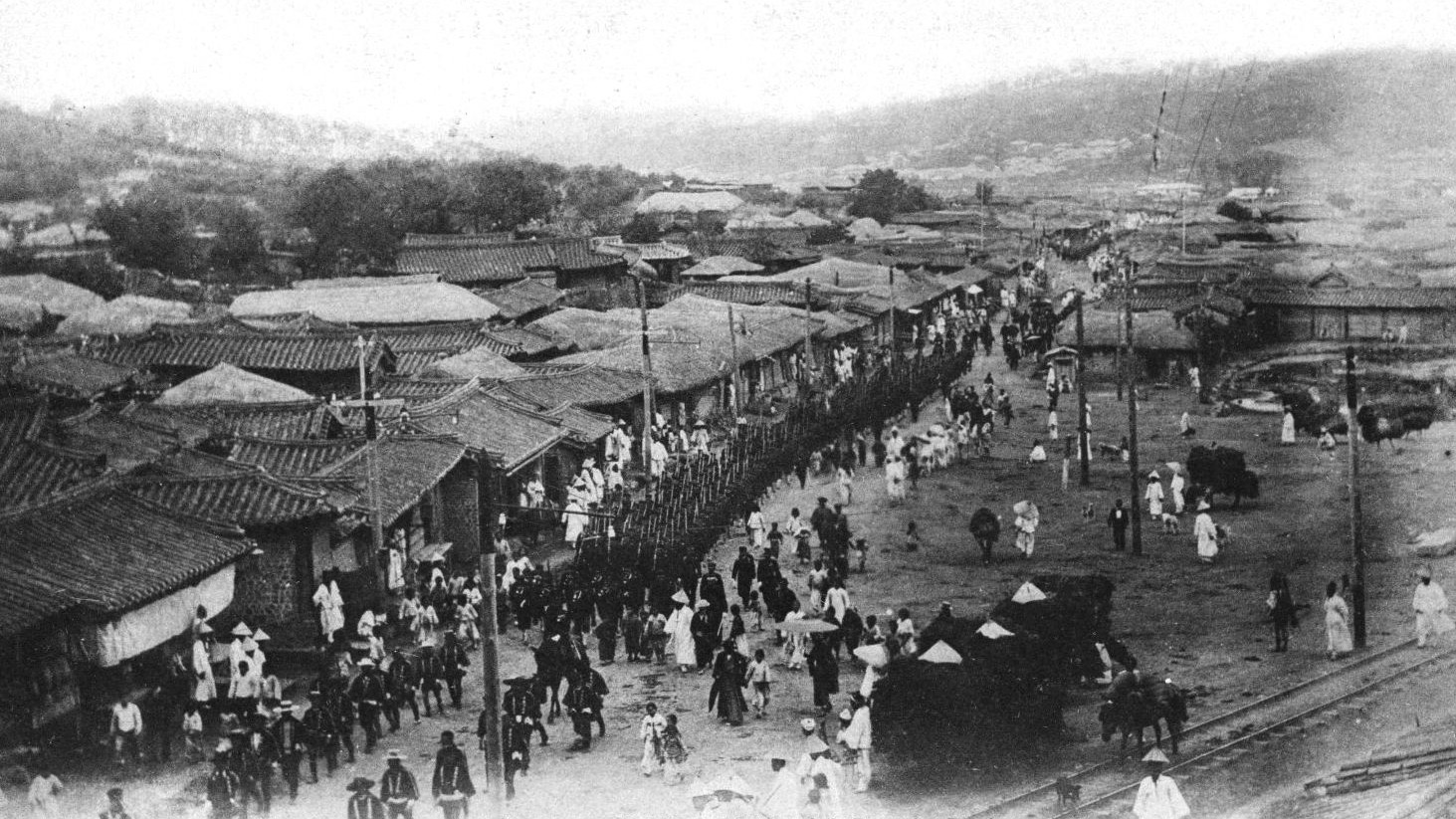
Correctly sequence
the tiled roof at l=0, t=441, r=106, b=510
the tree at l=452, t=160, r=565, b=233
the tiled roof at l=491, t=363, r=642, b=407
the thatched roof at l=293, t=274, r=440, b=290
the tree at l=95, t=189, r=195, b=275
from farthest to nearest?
the tree at l=452, t=160, r=565, b=233 → the tree at l=95, t=189, r=195, b=275 → the thatched roof at l=293, t=274, r=440, b=290 → the tiled roof at l=491, t=363, r=642, b=407 → the tiled roof at l=0, t=441, r=106, b=510

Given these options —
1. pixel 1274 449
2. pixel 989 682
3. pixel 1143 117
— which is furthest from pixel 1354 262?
pixel 1143 117

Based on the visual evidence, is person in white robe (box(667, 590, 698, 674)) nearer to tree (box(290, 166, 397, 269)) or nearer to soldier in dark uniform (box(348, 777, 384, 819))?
soldier in dark uniform (box(348, 777, 384, 819))

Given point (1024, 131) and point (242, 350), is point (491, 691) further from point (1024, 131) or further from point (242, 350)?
point (1024, 131)

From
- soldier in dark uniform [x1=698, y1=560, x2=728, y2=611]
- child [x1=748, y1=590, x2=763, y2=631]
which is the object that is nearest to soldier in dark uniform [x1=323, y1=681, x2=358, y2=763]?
soldier in dark uniform [x1=698, y1=560, x2=728, y2=611]

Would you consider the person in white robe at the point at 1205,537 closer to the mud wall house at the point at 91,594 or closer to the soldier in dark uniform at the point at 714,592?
the soldier in dark uniform at the point at 714,592

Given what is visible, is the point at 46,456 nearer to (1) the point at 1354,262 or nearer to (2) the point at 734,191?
(1) the point at 1354,262

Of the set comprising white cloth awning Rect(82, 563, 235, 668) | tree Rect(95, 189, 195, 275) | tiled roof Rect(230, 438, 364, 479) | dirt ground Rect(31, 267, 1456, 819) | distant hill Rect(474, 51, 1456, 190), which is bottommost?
dirt ground Rect(31, 267, 1456, 819)

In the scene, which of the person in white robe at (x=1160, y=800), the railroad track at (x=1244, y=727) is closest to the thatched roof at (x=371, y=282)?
the railroad track at (x=1244, y=727)

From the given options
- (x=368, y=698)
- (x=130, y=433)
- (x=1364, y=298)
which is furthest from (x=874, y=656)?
(x=1364, y=298)
